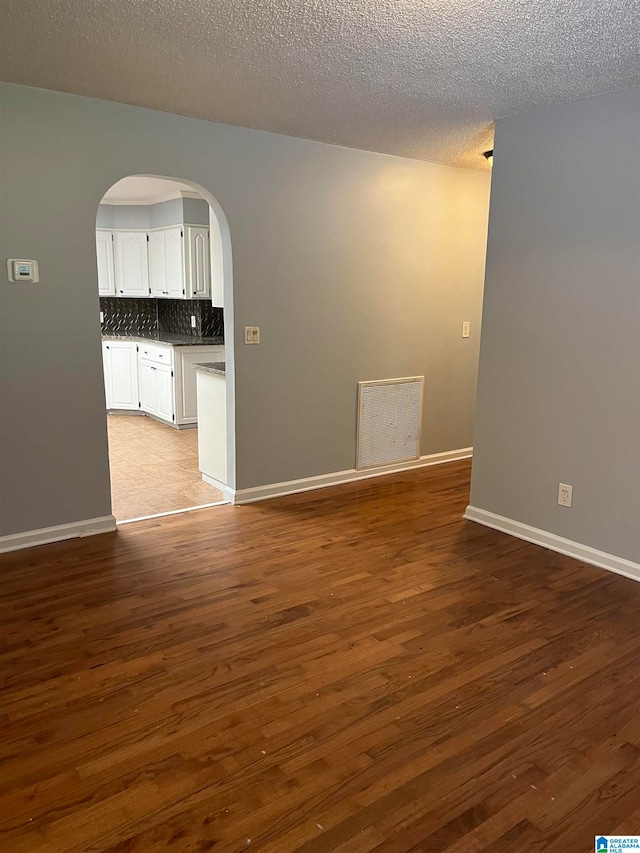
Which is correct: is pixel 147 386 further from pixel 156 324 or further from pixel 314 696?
pixel 314 696

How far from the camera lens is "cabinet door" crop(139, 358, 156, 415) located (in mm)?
7000

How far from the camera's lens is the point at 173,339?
6926 millimetres

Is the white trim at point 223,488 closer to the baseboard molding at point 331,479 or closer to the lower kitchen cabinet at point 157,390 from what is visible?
the baseboard molding at point 331,479

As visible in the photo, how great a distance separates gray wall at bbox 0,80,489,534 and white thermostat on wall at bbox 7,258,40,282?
37 millimetres

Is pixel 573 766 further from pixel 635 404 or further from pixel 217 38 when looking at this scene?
pixel 217 38

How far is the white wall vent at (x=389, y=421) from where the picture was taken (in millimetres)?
4789

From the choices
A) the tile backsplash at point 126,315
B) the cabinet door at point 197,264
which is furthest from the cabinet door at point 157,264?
the tile backsplash at point 126,315

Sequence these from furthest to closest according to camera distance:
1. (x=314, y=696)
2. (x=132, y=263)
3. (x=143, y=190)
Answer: (x=132, y=263), (x=143, y=190), (x=314, y=696)

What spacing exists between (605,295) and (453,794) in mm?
2457

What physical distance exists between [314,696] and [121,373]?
571cm

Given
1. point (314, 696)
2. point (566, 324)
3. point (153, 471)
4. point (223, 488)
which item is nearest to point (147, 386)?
point (153, 471)
